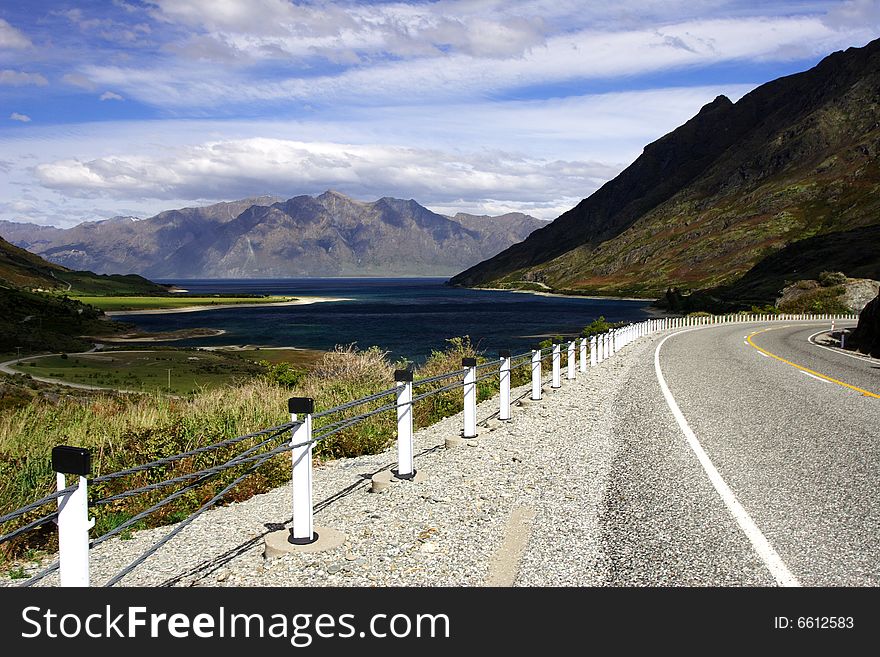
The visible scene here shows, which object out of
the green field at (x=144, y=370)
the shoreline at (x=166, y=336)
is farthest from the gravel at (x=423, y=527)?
the shoreline at (x=166, y=336)

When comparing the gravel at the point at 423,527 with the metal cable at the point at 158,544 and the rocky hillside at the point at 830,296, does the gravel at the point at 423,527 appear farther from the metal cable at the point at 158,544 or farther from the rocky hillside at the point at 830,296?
the rocky hillside at the point at 830,296

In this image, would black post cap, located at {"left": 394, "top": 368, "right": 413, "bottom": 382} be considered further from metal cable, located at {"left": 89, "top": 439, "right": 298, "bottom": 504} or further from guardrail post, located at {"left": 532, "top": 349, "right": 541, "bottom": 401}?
guardrail post, located at {"left": 532, "top": 349, "right": 541, "bottom": 401}

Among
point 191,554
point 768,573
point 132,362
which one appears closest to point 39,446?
point 191,554

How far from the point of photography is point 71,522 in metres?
4.32

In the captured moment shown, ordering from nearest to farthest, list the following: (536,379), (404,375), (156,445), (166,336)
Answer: (404,375)
(156,445)
(536,379)
(166,336)

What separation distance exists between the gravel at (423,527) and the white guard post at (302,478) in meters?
0.33

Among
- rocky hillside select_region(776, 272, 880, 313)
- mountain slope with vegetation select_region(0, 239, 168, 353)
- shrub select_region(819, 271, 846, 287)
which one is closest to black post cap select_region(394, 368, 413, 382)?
mountain slope with vegetation select_region(0, 239, 168, 353)

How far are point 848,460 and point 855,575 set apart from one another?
4.41 metres

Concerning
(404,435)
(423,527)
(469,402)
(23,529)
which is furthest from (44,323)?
(23,529)

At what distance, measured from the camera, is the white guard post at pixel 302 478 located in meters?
6.27

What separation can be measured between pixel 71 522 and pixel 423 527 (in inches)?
125

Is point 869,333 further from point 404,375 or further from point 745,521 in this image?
point 745,521

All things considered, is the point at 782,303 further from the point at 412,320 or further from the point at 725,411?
the point at 725,411

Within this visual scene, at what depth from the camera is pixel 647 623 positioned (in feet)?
14.7
